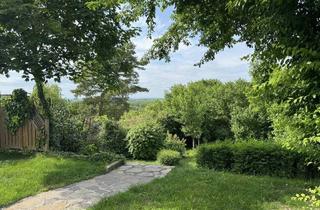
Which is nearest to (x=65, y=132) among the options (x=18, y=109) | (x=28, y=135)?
(x=28, y=135)

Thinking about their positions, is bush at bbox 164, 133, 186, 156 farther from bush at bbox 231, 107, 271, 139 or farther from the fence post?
the fence post

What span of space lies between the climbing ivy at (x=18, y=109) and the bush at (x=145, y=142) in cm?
307

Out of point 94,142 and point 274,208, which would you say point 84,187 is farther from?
point 94,142

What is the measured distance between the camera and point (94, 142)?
12.0 m

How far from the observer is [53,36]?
977 centimetres

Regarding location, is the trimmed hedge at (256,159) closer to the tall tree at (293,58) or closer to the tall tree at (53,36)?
the tall tree at (53,36)

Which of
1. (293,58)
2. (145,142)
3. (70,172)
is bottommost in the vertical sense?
(70,172)

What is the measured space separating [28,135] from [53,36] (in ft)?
10.9

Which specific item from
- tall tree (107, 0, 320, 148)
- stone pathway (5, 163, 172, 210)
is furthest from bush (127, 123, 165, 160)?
tall tree (107, 0, 320, 148)

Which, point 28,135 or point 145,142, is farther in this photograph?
point 28,135

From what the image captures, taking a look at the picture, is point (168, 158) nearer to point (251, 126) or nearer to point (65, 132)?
point (65, 132)

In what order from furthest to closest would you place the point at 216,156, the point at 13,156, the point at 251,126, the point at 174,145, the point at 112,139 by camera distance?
1. the point at 251,126
2. the point at 174,145
3. the point at 112,139
4. the point at 13,156
5. the point at 216,156

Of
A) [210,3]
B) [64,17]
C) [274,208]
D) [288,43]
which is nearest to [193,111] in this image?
[64,17]

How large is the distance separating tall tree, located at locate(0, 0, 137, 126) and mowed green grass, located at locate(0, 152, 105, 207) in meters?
2.15
